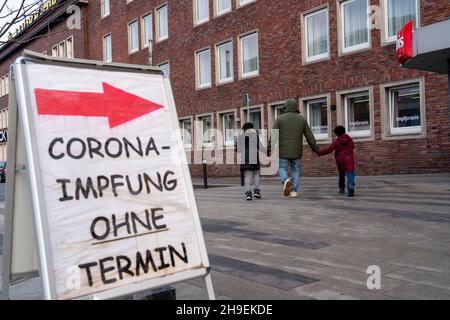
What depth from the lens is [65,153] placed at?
2.83 m

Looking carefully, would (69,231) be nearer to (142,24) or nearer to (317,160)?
(317,160)

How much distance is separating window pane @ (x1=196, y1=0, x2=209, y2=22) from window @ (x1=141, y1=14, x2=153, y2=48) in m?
4.35

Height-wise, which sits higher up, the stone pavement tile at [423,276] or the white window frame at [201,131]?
the white window frame at [201,131]

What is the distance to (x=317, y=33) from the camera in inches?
659

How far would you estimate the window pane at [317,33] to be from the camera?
54.2ft

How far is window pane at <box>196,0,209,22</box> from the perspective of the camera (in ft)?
71.6

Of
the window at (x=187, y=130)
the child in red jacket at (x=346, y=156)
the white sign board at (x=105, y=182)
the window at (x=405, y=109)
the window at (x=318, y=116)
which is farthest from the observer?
the window at (x=187, y=130)

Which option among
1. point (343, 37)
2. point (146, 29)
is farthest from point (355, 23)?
point (146, 29)

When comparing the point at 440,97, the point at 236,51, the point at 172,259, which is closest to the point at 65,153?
the point at 172,259

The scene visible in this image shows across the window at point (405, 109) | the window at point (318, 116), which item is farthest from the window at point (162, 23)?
the window at point (405, 109)

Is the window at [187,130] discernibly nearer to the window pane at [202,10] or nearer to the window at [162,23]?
the window at [162,23]

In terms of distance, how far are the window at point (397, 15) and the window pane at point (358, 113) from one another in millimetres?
2087

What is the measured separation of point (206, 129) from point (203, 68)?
2.85 m

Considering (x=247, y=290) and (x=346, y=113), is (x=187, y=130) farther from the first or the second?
(x=247, y=290)
